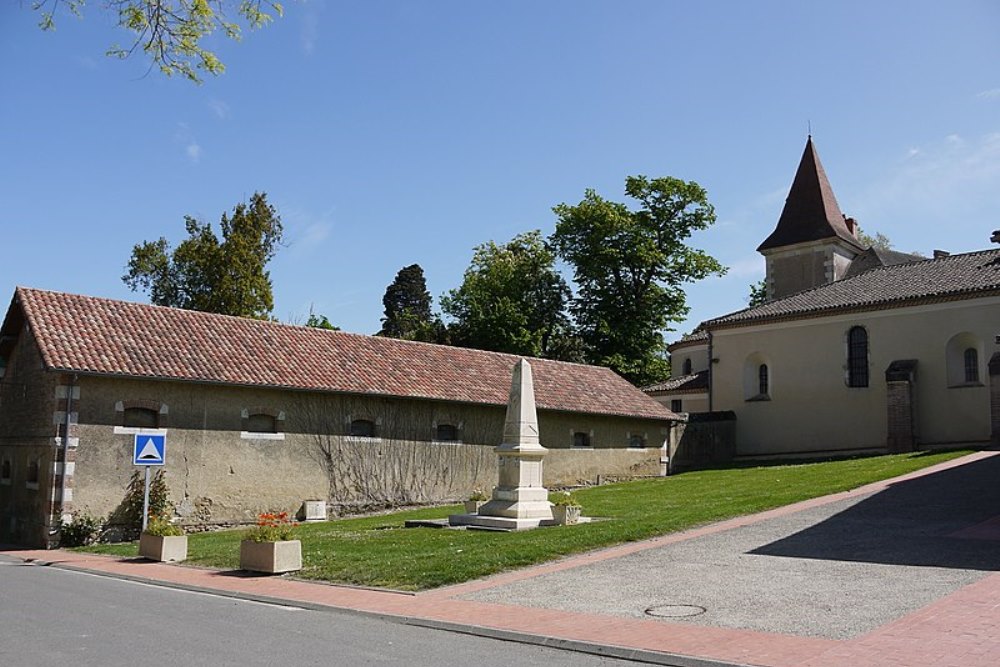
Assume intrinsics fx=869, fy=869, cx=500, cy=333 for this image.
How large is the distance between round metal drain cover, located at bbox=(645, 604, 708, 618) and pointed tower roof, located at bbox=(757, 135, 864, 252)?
41753 millimetres

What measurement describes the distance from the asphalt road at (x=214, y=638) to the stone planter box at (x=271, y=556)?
2179 millimetres

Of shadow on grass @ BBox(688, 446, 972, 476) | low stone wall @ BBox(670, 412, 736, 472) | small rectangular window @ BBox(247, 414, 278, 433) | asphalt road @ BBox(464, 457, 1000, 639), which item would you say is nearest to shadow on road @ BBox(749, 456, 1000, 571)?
asphalt road @ BBox(464, 457, 1000, 639)

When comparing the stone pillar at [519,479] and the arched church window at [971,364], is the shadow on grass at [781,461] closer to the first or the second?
the arched church window at [971,364]

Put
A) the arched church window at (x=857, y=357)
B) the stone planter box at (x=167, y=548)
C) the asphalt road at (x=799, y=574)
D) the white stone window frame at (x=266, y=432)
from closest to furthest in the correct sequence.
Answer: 1. the asphalt road at (x=799, y=574)
2. the stone planter box at (x=167, y=548)
3. the white stone window frame at (x=266, y=432)
4. the arched church window at (x=857, y=357)

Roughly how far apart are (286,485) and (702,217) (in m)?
33.5

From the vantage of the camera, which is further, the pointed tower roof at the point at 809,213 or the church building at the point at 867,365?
the pointed tower roof at the point at 809,213

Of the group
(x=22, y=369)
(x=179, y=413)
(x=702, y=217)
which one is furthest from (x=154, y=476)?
(x=702, y=217)

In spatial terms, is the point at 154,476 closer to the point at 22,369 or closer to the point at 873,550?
the point at 22,369

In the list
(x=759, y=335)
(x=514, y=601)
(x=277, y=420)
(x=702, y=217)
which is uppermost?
(x=702, y=217)

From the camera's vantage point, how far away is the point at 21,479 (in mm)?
22672

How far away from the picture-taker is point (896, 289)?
3484 centimetres

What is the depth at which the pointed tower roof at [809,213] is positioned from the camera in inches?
1935

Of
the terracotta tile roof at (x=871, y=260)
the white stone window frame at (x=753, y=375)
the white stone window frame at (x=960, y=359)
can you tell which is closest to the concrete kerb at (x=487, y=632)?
the white stone window frame at (x=960, y=359)

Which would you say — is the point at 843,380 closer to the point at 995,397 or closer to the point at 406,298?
the point at 995,397
